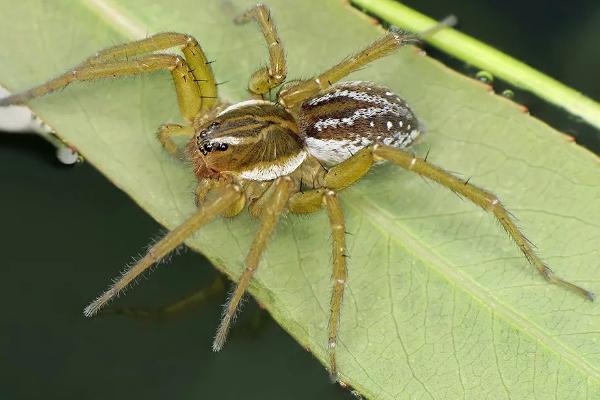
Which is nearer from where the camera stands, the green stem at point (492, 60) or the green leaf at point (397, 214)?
the green leaf at point (397, 214)

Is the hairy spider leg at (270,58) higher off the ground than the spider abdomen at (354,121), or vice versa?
Result: the hairy spider leg at (270,58)

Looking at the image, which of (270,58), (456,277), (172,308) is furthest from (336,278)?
(270,58)

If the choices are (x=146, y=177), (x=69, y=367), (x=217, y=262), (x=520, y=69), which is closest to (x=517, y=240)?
(x=520, y=69)

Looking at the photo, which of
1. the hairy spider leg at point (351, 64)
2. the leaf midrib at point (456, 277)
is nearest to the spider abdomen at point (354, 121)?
the hairy spider leg at point (351, 64)

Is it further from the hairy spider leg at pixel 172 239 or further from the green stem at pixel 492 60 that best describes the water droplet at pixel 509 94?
the hairy spider leg at pixel 172 239

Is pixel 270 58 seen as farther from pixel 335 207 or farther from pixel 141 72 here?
pixel 335 207

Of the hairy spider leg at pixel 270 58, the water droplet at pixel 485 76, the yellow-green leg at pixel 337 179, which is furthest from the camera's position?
the water droplet at pixel 485 76


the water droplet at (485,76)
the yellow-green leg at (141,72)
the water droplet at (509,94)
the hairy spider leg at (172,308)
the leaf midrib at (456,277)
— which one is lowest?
the hairy spider leg at (172,308)

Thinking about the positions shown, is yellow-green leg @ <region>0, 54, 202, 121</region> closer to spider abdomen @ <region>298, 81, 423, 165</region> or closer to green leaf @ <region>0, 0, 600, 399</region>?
green leaf @ <region>0, 0, 600, 399</region>
